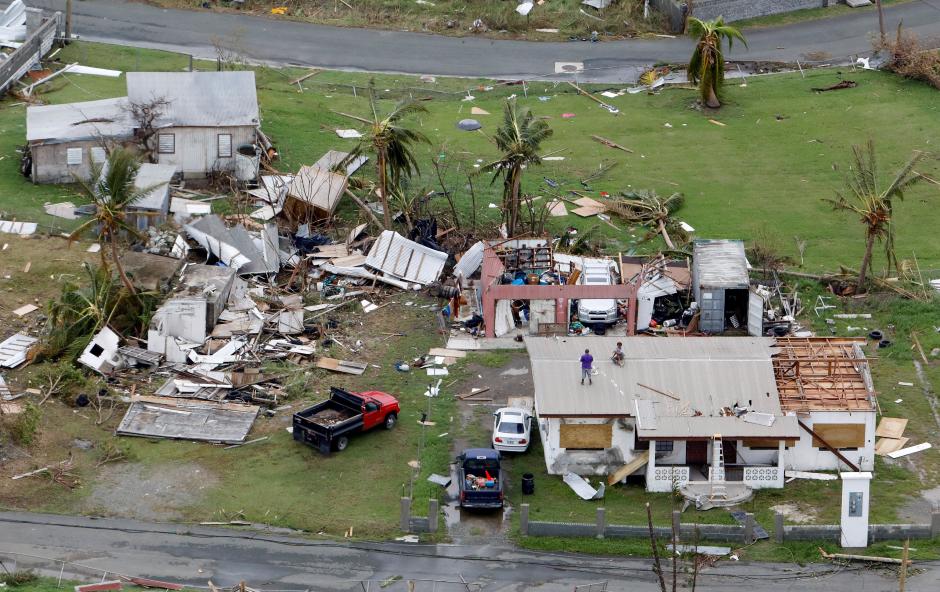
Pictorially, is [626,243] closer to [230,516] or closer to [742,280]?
[742,280]

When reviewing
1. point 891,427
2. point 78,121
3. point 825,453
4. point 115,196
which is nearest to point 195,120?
point 78,121

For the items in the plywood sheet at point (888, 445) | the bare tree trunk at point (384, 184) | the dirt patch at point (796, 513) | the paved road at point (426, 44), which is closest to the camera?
the dirt patch at point (796, 513)

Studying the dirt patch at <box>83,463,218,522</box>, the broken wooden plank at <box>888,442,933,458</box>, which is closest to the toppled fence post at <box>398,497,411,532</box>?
the dirt patch at <box>83,463,218,522</box>

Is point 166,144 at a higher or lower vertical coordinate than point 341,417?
higher

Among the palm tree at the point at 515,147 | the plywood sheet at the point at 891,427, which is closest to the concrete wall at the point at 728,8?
the palm tree at the point at 515,147

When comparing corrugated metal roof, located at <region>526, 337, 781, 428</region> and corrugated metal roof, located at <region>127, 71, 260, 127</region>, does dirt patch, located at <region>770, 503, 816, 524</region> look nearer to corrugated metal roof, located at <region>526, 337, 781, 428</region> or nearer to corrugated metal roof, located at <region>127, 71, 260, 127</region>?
corrugated metal roof, located at <region>526, 337, 781, 428</region>

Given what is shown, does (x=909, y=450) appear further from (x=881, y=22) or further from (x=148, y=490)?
(x=881, y=22)

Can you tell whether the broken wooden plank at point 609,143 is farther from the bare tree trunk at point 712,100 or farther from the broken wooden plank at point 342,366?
the broken wooden plank at point 342,366
